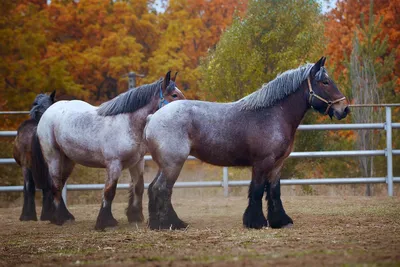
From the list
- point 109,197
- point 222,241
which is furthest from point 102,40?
point 222,241

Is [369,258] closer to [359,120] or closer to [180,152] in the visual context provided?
[180,152]

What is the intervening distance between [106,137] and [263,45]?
8.19m

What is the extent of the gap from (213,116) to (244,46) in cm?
813

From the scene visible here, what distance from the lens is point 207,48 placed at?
2422cm

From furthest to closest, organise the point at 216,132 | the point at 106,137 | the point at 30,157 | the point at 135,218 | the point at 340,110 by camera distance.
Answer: the point at 30,157 < the point at 135,218 < the point at 106,137 < the point at 340,110 < the point at 216,132

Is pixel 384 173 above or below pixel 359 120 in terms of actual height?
below

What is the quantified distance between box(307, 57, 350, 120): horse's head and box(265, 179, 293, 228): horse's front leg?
1.09 m

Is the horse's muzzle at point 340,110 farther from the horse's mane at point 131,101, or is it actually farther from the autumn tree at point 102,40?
the autumn tree at point 102,40

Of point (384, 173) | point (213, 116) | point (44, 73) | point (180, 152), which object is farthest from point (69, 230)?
point (44, 73)

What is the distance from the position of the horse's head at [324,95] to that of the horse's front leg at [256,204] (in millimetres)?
1123

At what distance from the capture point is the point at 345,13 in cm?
2183

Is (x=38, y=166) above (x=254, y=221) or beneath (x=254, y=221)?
above

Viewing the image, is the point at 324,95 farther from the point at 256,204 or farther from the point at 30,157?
the point at 30,157

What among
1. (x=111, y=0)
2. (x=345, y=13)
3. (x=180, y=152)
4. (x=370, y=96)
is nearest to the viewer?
(x=180, y=152)
